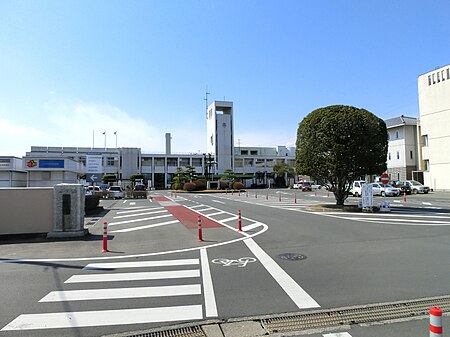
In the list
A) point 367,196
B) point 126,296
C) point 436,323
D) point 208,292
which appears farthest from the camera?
point 367,196

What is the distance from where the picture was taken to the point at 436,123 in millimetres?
44000

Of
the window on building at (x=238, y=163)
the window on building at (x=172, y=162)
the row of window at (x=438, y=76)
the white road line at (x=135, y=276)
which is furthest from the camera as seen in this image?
the window on building at (x=238, y=163)

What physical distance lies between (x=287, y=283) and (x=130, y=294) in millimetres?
3072

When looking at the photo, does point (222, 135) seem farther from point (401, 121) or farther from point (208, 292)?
point (208, 292)

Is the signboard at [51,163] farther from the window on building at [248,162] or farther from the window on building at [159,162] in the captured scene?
the window on building at [248,162]

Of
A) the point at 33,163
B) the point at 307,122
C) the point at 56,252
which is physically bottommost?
the point at 56,252

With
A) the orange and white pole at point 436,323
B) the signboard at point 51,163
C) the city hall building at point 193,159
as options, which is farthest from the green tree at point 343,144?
the city hall building at point 193,159

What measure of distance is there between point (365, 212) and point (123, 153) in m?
77.8

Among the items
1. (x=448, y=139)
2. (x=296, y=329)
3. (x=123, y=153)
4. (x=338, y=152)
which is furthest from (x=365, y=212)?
(x=123, y=153)

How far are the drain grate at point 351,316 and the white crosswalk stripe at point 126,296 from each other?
3.51ft

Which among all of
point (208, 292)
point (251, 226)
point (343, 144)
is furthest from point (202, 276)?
point (343, 144)

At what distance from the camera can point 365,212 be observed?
2059cm

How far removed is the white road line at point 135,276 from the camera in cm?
711

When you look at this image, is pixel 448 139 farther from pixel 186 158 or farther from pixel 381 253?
pixel 186 158
